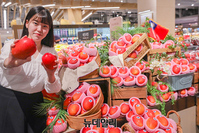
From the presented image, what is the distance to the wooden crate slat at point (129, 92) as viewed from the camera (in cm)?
185

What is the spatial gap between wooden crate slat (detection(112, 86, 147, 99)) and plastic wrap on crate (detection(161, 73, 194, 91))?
530mm

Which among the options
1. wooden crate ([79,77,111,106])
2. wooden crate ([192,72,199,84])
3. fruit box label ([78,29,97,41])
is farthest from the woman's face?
fruit box label ([78,29,97,41])

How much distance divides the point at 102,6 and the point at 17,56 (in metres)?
9.64

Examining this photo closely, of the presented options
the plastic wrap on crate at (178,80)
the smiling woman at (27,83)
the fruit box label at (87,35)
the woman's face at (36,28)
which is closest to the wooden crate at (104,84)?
the smiling woman at (27,83)

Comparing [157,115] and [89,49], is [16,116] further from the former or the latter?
[157,115]

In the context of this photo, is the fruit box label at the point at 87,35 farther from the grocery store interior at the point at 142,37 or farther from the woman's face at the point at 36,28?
the woman's face at the point at 36,28

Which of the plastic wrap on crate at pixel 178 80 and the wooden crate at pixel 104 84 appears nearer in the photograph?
the wooden crate at pixel 104 84

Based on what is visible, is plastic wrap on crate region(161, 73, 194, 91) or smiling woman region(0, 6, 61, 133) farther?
plastic wrap on crate region(161, 73, 194, 91)

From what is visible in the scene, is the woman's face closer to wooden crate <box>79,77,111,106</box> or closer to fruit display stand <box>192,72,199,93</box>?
wooden crate <box>79,77,111,106</box>

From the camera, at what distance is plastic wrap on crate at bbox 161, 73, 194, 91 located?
2.18 metres

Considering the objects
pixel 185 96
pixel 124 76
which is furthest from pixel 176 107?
pixel 124 76

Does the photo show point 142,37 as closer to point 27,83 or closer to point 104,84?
point 104,84

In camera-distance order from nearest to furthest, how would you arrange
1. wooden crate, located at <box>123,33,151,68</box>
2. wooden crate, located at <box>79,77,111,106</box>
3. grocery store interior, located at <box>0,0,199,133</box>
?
wooden crate, located at <box>79,77,111,106</box>
grocery store interior, located at <box>0,0,199,133</box>
wooden crate, located at <box>123,33,151,68</box>

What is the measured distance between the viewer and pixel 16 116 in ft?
4.04
